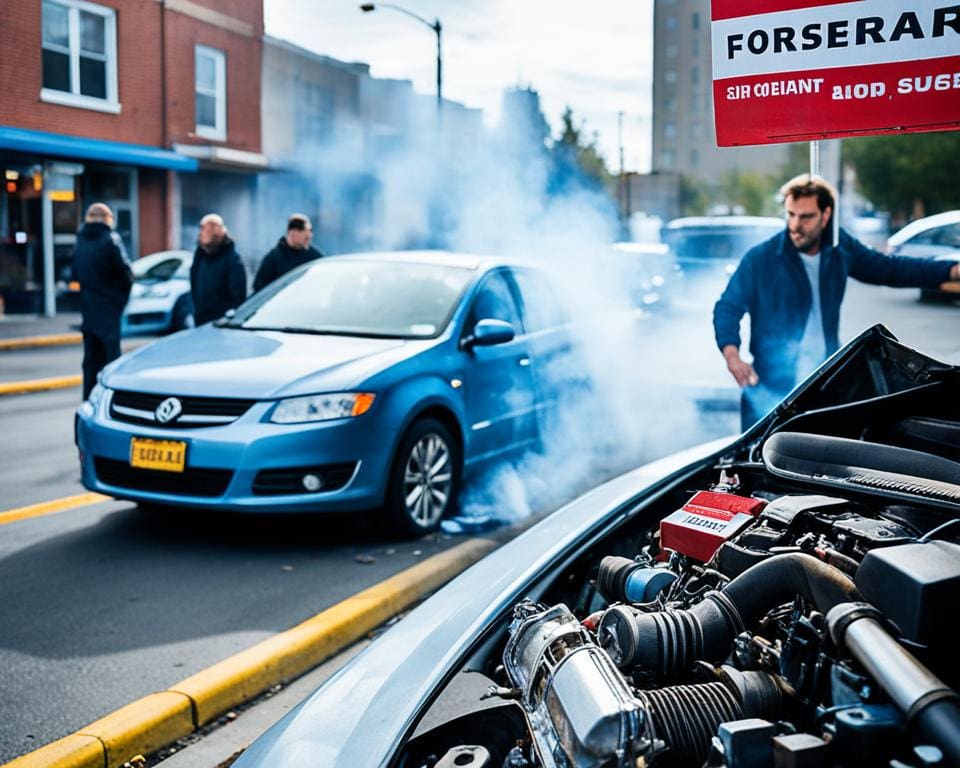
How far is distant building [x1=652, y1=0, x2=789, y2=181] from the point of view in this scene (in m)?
106

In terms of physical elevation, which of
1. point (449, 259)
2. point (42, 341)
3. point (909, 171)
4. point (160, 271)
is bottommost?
point (42, 341)

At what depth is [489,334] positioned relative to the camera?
606cm

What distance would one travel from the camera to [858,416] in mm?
2820

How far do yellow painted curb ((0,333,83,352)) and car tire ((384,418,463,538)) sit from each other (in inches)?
409

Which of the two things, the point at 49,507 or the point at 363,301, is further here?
the point at 363,301

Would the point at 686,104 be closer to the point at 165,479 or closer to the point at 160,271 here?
the point at 160,271

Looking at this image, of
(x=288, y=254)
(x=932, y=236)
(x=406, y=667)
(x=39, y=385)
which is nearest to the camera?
(x=406, y=667)

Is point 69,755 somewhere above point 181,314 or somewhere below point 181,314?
below

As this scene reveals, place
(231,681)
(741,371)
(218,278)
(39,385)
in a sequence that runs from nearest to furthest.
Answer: (231,681) → (741,371) → (218,278) → (39,385)

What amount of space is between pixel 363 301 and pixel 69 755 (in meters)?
3.68

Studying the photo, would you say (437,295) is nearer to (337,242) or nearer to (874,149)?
(337,242)

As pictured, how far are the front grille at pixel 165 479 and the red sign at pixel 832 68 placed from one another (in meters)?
2.82

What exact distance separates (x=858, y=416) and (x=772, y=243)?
2.48m

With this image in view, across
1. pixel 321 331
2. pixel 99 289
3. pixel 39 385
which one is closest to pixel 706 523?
pixel 321 331
